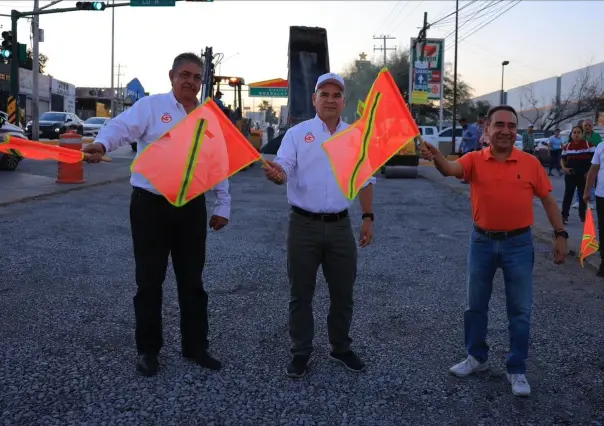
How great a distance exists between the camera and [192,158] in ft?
13.3

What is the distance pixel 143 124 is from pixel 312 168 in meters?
1.12

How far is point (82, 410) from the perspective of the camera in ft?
11.9

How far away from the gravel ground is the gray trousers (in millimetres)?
270

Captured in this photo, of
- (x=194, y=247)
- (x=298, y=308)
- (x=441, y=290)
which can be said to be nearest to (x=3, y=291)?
(x=194, y=247)

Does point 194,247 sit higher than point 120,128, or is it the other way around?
point 120,128

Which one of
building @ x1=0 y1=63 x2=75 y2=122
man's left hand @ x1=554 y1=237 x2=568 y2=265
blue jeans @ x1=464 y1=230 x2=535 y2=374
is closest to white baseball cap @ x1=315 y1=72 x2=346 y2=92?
blue jeans @ x1=464 y1=230 x2=535 y2=374

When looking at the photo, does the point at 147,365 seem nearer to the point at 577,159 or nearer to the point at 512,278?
the point at 512,278

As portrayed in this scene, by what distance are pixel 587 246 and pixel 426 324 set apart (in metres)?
3.49

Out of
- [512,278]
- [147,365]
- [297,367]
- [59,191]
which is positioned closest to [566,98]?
[59,191]

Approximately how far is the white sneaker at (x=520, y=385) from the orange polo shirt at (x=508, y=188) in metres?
0.93

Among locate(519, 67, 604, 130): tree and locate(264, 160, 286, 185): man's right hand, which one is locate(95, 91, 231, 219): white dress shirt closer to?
locate(264, 160, 286, 185): man's right hand

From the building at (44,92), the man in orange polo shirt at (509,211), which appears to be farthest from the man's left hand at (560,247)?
the building at (44,92)

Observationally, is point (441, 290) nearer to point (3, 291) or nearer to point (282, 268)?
point (282, 268)

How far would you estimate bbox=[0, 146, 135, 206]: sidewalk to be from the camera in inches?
539
